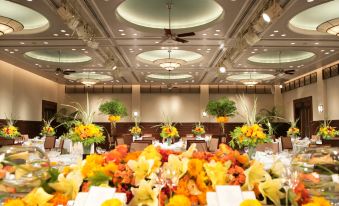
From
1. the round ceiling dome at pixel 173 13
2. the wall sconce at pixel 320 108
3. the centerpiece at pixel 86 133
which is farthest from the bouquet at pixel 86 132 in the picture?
the wall sconce at pixel 320 108

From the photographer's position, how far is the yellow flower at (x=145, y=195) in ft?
3.29

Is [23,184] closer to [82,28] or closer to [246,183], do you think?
[246,183]

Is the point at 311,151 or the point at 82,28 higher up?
the point at 82,28

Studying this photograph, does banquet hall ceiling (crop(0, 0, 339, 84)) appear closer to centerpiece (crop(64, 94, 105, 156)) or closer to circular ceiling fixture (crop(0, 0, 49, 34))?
circular ceiling fixture (crop(0, 0, 49, 34))

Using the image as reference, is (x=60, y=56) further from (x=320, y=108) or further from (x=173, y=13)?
(x=320, y=108)

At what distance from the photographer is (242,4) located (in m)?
7.34

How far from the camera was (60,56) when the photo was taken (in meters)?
13.8

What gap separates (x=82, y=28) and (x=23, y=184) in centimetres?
742

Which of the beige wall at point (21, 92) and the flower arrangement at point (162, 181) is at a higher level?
the beige wall at point (21, 92)

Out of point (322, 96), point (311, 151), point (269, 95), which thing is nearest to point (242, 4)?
point (311, 151)

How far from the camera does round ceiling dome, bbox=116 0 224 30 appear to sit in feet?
28.4

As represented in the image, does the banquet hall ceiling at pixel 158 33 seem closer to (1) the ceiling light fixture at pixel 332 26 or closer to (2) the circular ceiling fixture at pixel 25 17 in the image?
(2) the circular ceiling fixture at pixel 25 17

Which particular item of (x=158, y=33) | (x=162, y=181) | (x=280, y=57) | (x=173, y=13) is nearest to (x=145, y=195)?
(x=162, y=181)

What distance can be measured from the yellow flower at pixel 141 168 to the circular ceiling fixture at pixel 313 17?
27.6 feet
